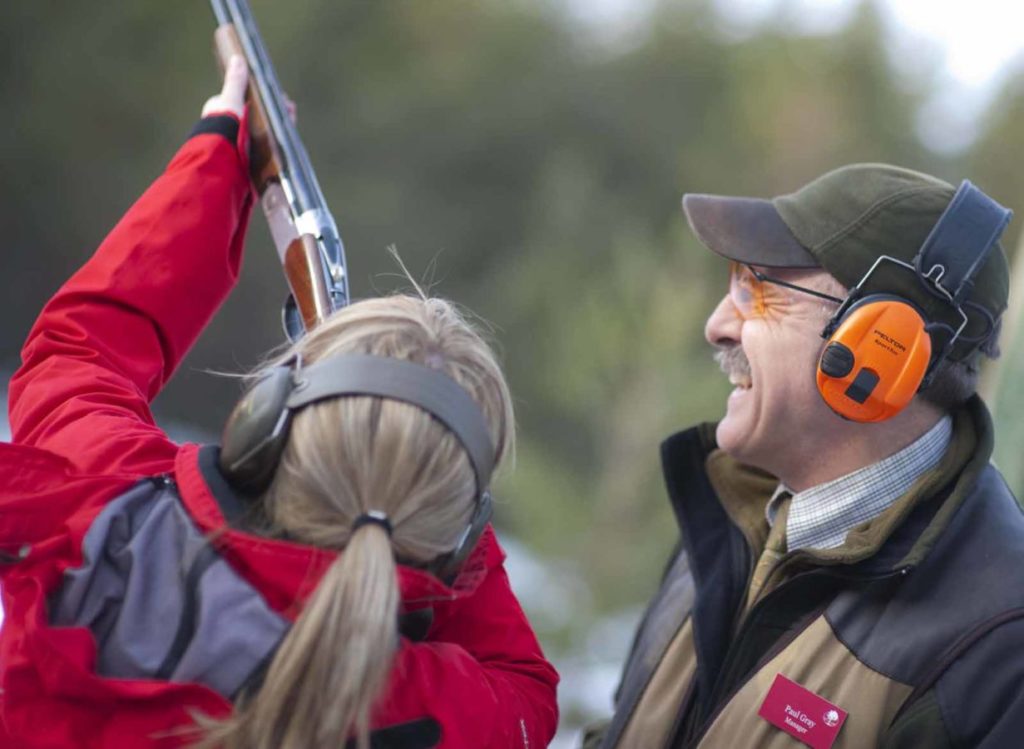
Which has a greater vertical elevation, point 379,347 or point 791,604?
point 379,347

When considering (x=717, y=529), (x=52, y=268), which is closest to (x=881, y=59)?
(x=52, y=268)

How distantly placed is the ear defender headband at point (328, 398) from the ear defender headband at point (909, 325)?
751 mm

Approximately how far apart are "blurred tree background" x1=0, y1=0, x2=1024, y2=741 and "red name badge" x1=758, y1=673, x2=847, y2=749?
4.40 m

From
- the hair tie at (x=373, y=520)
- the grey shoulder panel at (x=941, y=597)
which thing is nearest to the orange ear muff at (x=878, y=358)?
the grey shoulder panel at (x=941, y=597)

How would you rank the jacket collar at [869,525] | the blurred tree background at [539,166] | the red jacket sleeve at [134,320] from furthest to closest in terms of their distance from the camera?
the blurred tree background at [539,166] < the jacket collar at [869,525] < the red jacket sleeve at [134,320]

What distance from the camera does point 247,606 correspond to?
1.20 m

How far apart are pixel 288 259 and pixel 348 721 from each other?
3.40ft

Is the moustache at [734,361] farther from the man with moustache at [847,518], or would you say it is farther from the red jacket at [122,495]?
the red jacket at [122,495]

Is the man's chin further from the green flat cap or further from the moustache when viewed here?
the green flat cap

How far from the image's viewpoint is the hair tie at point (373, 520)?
121 cm

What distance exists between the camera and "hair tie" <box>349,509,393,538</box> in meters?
1.21

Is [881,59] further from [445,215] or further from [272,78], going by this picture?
[272,78]

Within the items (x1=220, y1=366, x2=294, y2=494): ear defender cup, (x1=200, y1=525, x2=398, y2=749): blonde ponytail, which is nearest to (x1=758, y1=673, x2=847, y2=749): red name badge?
(x1=200, y1=525, x2=398, y2=749): blonde ponytail

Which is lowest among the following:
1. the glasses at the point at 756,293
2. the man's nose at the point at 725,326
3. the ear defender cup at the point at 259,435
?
the ear defender cup at the point at 259,435
